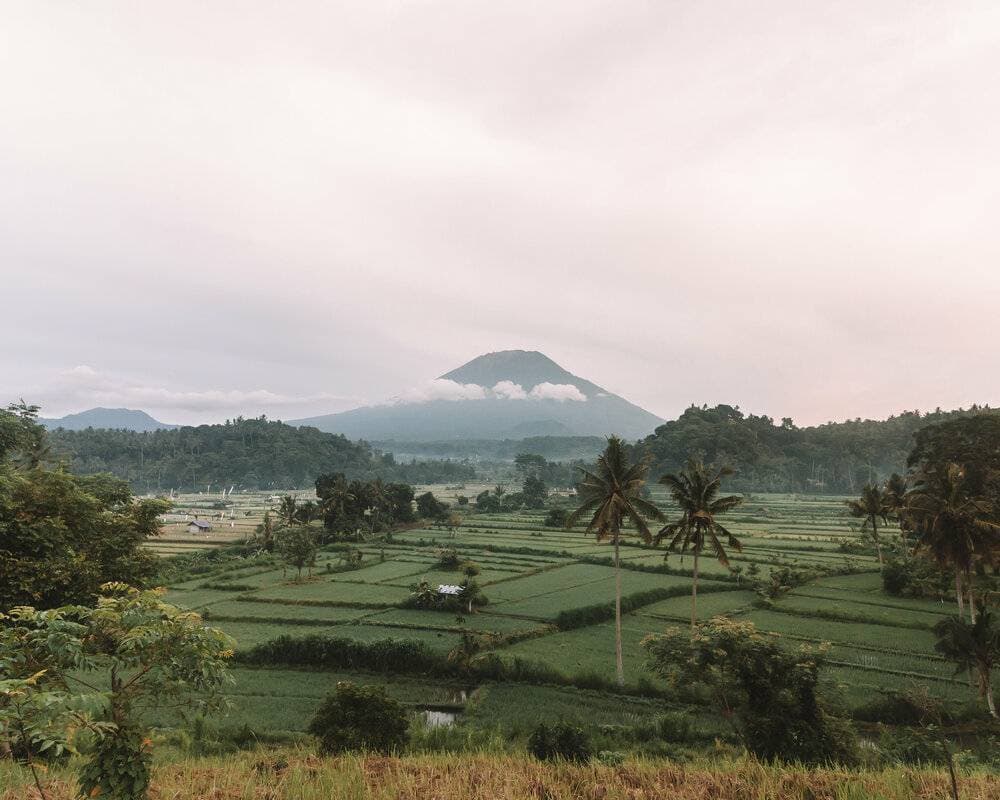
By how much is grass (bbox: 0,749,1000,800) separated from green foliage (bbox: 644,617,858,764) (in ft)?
22.3

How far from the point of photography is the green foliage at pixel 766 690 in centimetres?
1430

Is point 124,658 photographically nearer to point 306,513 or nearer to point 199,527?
point 306,513

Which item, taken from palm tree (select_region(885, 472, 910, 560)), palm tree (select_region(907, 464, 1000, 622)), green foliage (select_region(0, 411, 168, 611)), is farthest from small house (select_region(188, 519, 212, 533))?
palm tree (select_region(907, 464, 1000, 622))

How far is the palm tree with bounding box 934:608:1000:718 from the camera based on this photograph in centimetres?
1911

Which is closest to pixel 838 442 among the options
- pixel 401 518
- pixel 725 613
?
pixel 401 518

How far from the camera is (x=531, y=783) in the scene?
797cm

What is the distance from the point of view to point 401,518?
249ft

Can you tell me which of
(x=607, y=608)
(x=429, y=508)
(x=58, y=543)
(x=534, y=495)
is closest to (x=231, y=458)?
(x=534, y=495)

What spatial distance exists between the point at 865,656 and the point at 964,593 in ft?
45.2

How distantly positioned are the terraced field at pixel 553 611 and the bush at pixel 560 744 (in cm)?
546

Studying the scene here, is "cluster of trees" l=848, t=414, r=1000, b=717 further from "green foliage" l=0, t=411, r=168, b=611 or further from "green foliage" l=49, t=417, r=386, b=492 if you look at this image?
"green foliage" l=49, t=417, r=386, b=492

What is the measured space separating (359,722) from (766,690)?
38.3 feet

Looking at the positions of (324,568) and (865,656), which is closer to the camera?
(865,656)

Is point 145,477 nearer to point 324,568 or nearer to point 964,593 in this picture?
point 324,568
